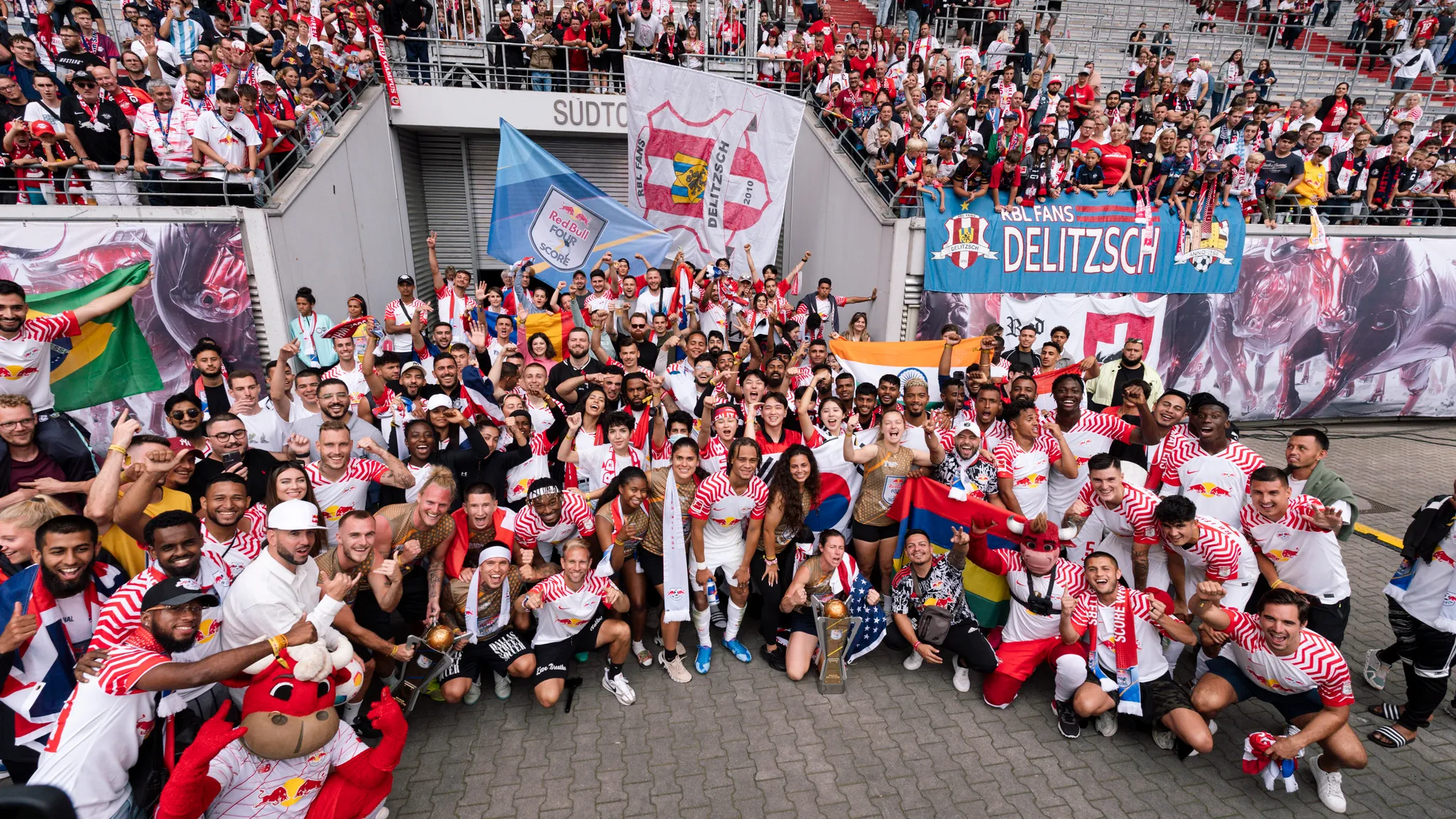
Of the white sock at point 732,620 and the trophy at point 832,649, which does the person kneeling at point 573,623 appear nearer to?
the white sock at point 732,620

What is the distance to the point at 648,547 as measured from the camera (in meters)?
5.20

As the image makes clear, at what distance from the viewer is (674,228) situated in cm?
1029

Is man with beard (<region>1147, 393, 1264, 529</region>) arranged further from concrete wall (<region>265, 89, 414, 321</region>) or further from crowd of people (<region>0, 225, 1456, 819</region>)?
concrete wall (<region>265, 89, 414, 321</region>)

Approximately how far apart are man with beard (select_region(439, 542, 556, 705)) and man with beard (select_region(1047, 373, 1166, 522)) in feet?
15.5

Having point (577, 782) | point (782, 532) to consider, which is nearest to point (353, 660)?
point (577, 782)

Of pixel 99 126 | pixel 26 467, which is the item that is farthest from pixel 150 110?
pixel 26 467

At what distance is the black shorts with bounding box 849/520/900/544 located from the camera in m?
5.55

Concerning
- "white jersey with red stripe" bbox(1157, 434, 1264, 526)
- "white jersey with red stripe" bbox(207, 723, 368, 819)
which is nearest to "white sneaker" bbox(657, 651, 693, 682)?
"white jersey with red stripe" bbox(207, 723, 368, 819)

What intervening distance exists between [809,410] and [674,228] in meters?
5.09

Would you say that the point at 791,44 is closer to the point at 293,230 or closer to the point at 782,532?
the point at 293,230

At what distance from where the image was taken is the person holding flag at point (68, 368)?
4.43 m

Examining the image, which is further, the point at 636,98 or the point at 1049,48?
the point at 1049,48

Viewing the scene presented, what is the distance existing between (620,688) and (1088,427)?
183 inches

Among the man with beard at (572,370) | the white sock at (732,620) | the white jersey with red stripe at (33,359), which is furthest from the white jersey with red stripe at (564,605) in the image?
the white jersey with red stripe at (33,359)
